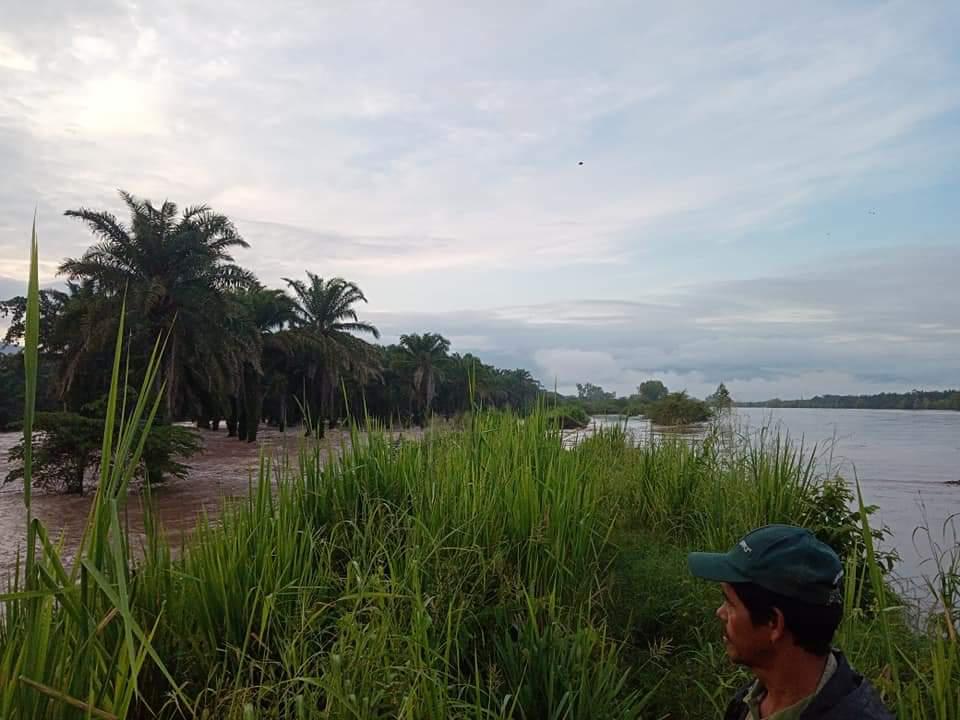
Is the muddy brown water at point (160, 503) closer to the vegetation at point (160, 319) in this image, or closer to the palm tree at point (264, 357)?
the vegetation at point (160, 319)

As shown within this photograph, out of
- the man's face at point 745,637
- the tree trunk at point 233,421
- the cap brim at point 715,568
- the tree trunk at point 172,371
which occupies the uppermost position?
the tree trunk at point 172,371

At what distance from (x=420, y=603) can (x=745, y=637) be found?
1265 mm

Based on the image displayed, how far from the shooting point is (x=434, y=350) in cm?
5047

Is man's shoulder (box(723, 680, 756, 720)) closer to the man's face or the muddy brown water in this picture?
the man's face

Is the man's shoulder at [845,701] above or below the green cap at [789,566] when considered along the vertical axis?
below

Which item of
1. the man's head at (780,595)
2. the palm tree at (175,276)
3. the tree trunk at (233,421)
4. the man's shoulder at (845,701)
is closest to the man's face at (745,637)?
the man's head at (780,595)

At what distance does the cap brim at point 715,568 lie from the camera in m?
1.95

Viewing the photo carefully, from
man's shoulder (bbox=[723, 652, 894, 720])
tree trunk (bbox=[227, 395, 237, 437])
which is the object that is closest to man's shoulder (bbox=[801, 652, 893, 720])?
man's shoulder (bbox=[723, 652, 894, 720])

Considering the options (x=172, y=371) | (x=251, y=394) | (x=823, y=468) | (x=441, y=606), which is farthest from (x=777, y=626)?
(x=251, y=394)

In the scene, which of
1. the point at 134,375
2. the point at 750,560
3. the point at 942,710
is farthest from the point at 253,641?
the point at 134,375

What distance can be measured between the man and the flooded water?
90cm

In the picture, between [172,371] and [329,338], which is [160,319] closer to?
[172,371]

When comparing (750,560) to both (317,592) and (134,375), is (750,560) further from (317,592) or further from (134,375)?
(134,375)

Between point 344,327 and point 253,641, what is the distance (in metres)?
35.1
